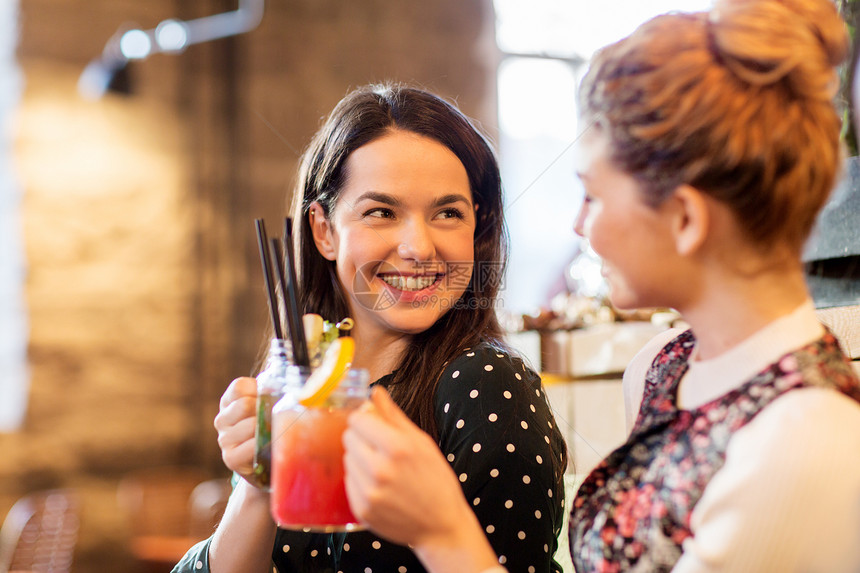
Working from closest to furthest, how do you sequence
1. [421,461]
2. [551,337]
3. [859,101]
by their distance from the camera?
[421,461] → [859,101] → [551,337]

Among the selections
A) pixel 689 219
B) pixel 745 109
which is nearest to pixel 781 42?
pixel 745 109

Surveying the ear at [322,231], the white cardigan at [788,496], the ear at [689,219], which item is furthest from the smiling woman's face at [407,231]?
the white cardigan at [788,496]

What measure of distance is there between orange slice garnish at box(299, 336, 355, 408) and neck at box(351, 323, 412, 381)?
647mm

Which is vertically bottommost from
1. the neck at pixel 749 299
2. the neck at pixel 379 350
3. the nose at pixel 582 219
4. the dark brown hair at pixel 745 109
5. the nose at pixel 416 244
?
the neck at pixel 379 350

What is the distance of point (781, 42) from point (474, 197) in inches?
33.4

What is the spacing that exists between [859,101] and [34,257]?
161 inches

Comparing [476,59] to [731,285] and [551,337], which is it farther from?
[731,285]

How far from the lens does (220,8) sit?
4836 mm

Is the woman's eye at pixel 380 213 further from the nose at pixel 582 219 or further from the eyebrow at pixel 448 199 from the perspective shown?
the nose at pixel 582 219

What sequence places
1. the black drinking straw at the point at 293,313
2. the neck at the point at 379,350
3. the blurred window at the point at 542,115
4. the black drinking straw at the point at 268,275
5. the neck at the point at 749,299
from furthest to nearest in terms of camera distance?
the blurred window at the point at 542,115 < the neck at the point at 379,350 < the black drinking straw at the point at 268,275 < the black drinking straw at the point at 293,313 < the neck at the point at 749,299

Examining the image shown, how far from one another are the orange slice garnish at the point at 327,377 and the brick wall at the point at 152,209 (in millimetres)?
3985

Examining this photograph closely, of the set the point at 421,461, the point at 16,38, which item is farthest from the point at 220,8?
the point at 421,461

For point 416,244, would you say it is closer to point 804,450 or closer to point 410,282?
point 410,282

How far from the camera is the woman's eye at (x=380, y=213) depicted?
1.40 metres
